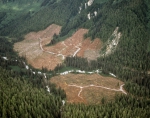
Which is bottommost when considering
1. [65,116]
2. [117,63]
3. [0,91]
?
[65,116]

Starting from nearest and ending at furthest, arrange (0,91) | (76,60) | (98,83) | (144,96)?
(0,91) < (144,96) < (98,83) < (76,60)

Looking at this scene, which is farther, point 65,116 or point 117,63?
point 117,63

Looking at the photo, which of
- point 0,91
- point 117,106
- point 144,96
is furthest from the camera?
point 144,96

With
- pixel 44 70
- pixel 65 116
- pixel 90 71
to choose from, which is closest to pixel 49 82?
pixel 44 70

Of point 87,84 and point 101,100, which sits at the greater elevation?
point 87,84

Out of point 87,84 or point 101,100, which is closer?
point 101,100

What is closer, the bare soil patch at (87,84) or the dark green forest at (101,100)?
the dark green forest at (101,100)

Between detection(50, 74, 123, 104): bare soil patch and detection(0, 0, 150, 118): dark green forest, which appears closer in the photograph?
detection(0, 0, 150, 118): dark green forest

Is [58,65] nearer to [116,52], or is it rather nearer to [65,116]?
[116,52]
